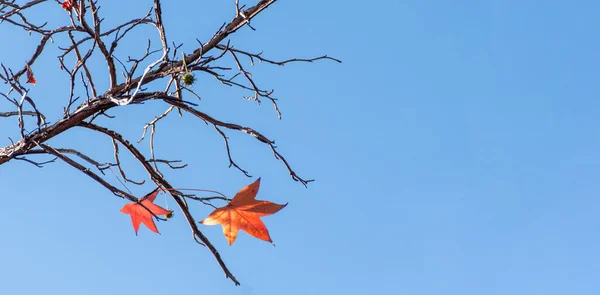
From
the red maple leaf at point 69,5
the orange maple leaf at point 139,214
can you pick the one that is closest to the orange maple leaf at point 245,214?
the orange maple leaf at point 139,214

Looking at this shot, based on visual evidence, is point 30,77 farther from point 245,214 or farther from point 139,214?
point 245,214

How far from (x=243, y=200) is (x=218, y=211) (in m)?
0.07

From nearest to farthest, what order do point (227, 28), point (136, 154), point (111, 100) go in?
point (111, 100)
point (136, 154)
point (227, 28)

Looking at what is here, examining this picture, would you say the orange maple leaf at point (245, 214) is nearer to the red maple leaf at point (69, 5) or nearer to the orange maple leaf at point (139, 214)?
the orange maple leaf at point (139, 214)

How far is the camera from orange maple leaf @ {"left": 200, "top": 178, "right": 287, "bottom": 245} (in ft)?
4.50

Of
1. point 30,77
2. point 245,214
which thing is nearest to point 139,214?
point 245,214

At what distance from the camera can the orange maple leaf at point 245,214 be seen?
1372mm

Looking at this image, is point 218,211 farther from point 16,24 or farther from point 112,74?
point 16,24

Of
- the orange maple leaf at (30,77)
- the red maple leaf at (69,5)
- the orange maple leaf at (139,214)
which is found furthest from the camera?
the orange maple leaf at (30,77)

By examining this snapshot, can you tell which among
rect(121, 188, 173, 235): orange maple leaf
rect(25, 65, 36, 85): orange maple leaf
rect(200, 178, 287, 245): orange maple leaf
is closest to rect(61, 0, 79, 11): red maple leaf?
rect(25, 65, 36, 85): orange maple leaf

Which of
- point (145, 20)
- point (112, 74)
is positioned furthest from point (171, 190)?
point (145, 20)

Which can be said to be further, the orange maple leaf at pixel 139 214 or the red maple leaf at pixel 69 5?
the red maple leaf at pixel 69 5

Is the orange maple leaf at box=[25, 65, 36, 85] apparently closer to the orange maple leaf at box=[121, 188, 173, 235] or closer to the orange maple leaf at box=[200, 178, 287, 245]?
the orange maple leaf at box=[121, 188, 173, 235]

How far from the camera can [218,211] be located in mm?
1395
